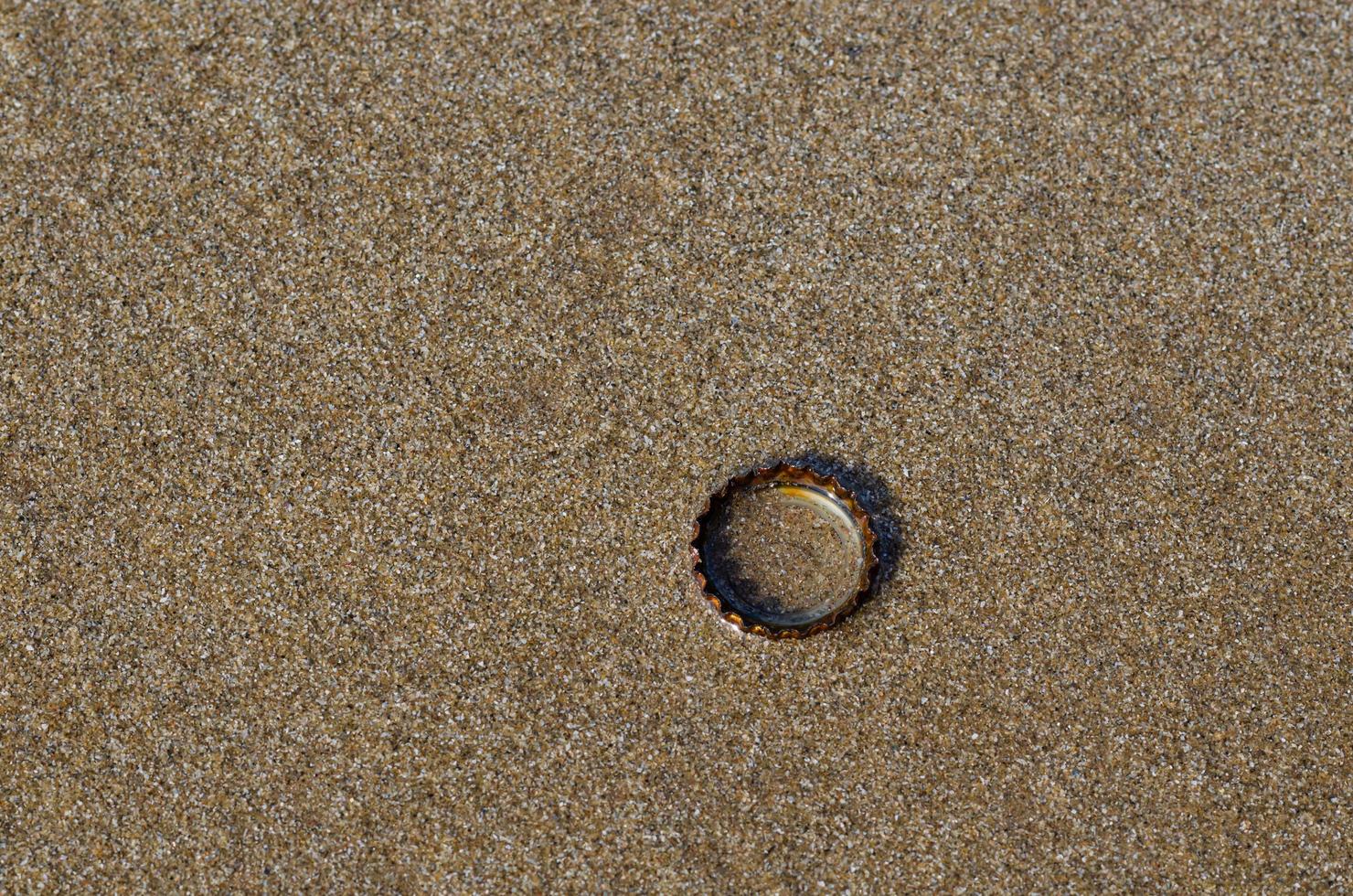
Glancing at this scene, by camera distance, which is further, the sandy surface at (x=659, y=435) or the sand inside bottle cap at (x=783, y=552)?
the sand inside bottle cap at (x=783, y=552)

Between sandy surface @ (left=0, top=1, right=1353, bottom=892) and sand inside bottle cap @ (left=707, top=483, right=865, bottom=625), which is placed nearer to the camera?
sandy surface @ (left=0, top=1, right=1353, bottom=892)

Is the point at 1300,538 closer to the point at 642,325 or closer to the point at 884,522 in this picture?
the point at 884,522

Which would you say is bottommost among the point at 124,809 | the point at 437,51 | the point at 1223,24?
the point at 124,809

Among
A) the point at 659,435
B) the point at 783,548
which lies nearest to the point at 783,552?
the point at 783,548

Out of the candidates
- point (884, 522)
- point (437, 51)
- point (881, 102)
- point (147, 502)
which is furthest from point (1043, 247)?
point (147, 502)

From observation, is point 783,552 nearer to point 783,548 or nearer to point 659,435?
point 783,548
